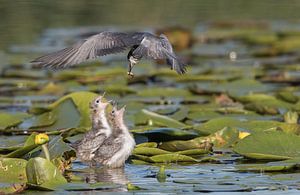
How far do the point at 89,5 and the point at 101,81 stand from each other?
7.00m

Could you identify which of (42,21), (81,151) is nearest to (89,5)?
(42,21)

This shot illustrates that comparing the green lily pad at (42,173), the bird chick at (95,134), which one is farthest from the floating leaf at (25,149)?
the green lily pad at (42,173)

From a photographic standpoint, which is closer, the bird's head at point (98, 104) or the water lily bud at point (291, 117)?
the bird's head at point (98, 104)

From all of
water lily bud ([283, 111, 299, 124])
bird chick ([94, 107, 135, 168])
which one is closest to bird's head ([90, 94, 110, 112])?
bird chick ([94, 107, 135, 168])

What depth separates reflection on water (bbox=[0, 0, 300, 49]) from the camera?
16.0m

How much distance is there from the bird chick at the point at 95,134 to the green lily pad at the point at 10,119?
0.96 meters

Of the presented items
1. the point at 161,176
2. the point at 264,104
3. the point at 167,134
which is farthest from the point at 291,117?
the point at 161,176

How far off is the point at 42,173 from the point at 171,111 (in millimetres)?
3325

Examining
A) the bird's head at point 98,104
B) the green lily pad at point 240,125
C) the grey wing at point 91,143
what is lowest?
the grey wing at point 91,143

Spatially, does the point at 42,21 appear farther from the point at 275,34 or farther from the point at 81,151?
the point at 81,151

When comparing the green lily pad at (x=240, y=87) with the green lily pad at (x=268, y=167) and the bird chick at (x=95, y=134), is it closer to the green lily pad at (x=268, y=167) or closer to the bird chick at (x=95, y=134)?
the bird chick at (x=95, y=134)

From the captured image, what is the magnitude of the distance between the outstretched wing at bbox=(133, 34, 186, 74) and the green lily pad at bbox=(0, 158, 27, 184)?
3.86 feet

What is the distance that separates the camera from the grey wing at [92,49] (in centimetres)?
676

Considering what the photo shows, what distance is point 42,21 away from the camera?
53.5 ft
